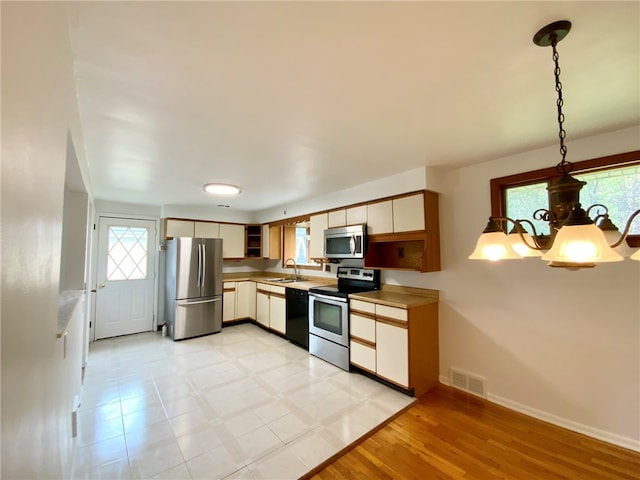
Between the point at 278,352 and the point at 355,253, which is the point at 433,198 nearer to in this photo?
the point at 355,253

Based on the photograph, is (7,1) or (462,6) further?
(462,6)

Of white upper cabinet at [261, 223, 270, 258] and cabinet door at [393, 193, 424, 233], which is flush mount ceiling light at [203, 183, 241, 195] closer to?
white upper cabinet at [261, 223, 270, 258]

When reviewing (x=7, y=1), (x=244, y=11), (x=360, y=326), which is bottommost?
(x=360, y=326)

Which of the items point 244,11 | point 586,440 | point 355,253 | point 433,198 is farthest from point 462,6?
point 586,440

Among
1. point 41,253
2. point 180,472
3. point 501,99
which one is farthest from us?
point 180,472

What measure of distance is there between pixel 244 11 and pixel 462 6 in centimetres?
83

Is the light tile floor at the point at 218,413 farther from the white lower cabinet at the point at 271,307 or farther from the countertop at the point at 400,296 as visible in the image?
the countertop at the point at 400,296

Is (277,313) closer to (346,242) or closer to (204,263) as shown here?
(204,263)

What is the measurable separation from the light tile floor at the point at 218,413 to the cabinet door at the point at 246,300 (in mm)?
1515

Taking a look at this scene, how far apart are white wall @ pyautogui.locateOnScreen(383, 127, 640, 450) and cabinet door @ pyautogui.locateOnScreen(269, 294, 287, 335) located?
2.38 metres

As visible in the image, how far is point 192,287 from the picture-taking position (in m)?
4.62

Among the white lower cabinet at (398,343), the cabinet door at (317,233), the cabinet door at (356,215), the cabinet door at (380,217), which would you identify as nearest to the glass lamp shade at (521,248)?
the white lower cabinet at (398,343)

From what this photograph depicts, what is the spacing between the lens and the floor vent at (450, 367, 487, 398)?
273 cm

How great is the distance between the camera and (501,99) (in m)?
1.66
